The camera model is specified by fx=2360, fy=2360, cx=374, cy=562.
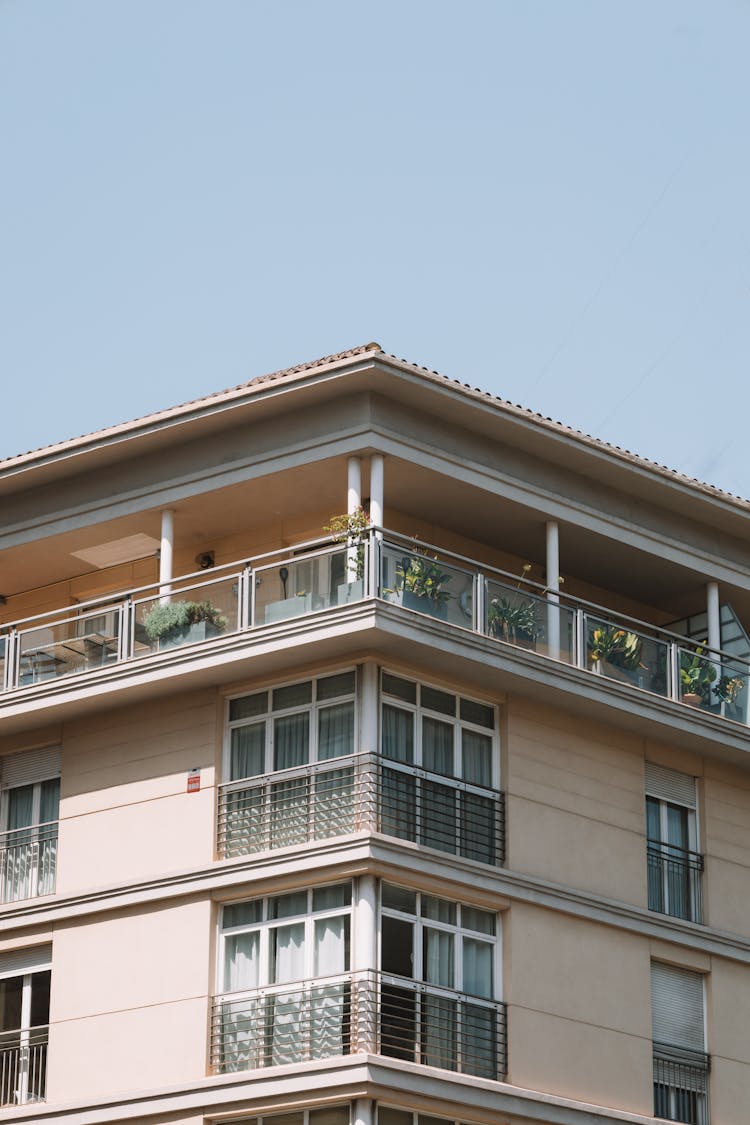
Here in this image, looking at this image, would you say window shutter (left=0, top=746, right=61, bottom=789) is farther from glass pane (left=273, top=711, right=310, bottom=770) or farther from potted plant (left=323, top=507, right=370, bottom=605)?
potted plant (left=323, top=507, right=370, bottom=605)

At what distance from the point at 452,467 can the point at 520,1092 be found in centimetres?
883

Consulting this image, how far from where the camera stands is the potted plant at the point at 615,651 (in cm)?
3406

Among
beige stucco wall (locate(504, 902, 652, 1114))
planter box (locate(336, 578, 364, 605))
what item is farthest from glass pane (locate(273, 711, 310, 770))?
beige stucco wall (locate(504, 902, 652, 1114))

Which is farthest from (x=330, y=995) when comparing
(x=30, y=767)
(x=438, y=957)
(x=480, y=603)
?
(x=30, y=767)

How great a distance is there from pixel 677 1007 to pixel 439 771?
16.9ft

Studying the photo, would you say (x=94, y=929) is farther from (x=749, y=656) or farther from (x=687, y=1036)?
(x=749, y=656)

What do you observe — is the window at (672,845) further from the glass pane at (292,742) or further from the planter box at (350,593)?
the planter box at (350,593)

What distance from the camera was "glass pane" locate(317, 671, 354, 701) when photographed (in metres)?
32.2

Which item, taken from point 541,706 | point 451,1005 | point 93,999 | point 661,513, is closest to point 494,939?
point 451,1005

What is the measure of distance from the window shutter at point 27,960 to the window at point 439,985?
5508 millimetres

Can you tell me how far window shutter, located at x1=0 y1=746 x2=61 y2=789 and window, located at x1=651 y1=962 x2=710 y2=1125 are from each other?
364 inches

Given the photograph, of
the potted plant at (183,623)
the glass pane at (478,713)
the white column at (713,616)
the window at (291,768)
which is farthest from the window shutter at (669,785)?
the potted plant at (183,623)

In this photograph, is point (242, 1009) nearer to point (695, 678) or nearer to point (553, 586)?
point (553, 586)

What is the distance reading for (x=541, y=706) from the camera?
33.7 m
